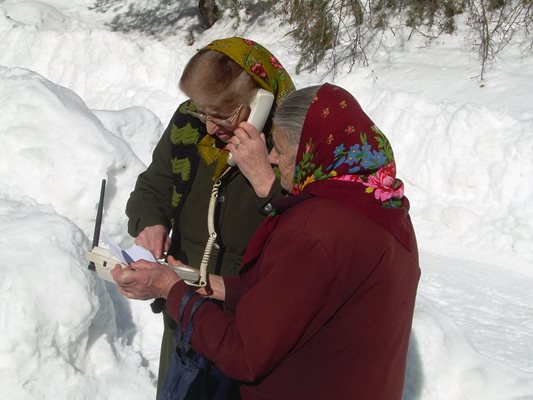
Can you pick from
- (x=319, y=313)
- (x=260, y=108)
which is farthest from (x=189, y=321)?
(x=260, y=108)

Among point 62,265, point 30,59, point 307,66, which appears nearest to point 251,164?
point 62,265

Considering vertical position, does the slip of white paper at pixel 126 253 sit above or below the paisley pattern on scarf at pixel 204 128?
below

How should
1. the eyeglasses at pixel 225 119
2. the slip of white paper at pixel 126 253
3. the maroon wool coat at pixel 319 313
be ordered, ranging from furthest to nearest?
1. the eyeglasses at pixel 225 119
2. the slip of white paper at pixel 126 253
3. the maroon wool coat at pixel 319 313

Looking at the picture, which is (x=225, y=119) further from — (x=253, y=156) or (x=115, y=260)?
(x=115, y=260)

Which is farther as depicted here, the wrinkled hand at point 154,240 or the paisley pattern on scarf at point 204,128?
the wrinkled hand at point 154,240

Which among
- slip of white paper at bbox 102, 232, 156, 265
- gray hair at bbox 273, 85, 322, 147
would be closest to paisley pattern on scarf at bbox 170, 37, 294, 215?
slip of white paper at bbox 102, 232, 156, 265

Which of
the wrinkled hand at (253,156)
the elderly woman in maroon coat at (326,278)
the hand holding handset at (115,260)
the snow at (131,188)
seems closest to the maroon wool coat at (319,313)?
the elderly woman in maroon coat at (326,278)

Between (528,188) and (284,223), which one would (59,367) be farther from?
(528,188)

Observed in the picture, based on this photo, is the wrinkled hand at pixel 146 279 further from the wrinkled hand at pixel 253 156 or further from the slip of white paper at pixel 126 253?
the wrinkled hand at pixel 253 156

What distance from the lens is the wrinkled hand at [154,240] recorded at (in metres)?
2.31

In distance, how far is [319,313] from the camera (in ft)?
4.64

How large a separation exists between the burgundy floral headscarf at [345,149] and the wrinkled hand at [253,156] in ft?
1.73

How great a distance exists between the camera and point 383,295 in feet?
4.86

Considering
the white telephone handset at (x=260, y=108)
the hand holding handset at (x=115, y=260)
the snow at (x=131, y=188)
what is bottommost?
the snow at (x=131, y=188)
